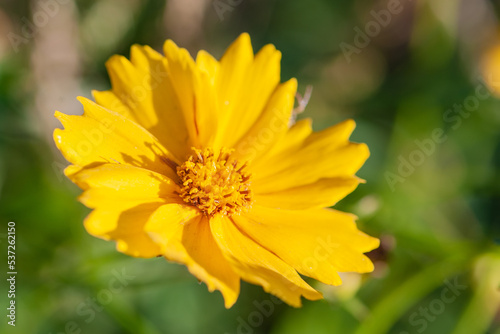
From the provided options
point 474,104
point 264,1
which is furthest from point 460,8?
point 264,1

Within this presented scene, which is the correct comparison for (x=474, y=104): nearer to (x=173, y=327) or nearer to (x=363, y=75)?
(x=363, y=75)

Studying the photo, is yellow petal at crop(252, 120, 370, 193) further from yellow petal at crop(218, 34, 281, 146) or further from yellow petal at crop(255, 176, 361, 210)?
yellow petal at crop(218, 34, 281, 146)

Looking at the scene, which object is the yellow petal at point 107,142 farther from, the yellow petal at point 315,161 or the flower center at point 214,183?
the yellow petal at point 315,161

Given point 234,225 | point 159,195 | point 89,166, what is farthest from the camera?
point 234,225

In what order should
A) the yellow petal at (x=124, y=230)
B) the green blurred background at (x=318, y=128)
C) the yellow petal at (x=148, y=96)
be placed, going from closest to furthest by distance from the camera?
the yellow petal at (x=124, y=230)
the yellow petal at (x=148, y=96)
the green blurred background at (x=318, y=128)

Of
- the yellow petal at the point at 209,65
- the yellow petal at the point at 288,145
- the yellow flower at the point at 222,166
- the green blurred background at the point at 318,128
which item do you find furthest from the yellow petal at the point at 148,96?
the green blurred background at the point at 318,128

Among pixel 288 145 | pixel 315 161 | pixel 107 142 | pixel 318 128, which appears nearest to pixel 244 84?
pixel 288 145

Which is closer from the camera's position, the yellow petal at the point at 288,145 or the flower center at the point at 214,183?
the flower center at the point at 214,183

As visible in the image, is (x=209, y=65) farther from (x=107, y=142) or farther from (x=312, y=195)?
(x=312, y=195)
